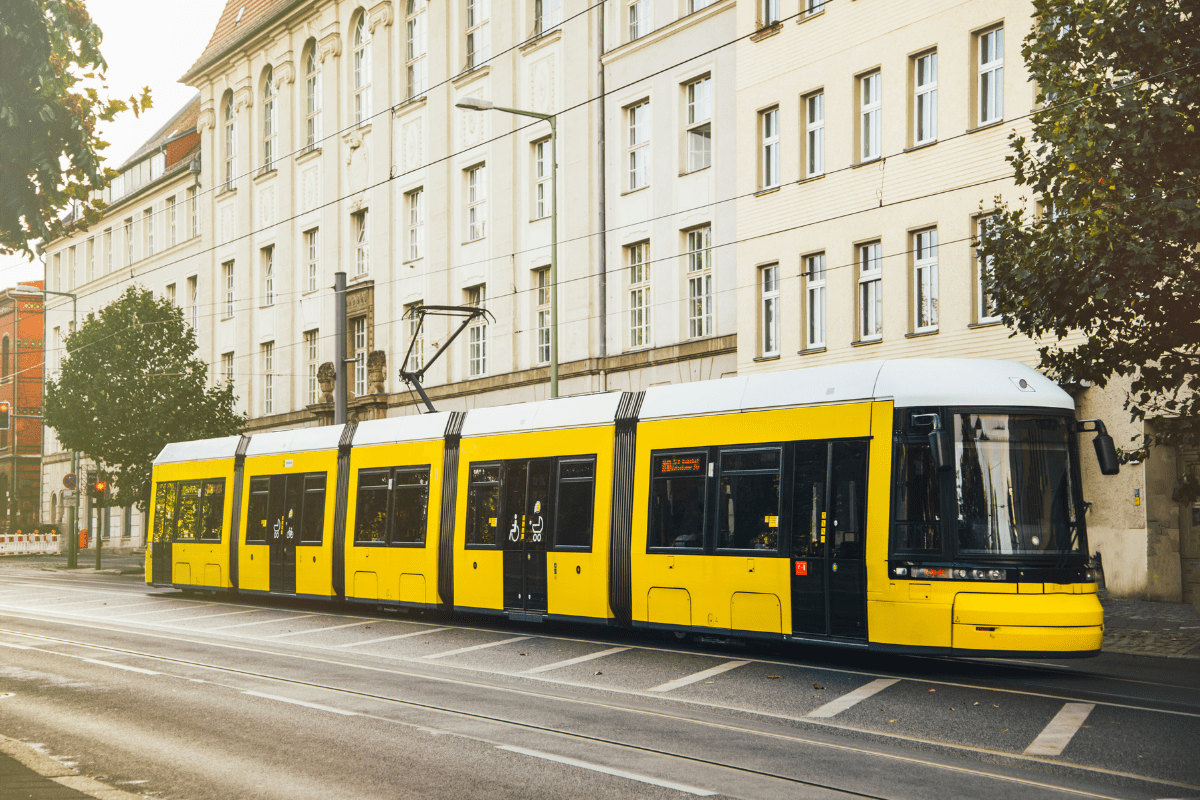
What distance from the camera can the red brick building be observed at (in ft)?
229

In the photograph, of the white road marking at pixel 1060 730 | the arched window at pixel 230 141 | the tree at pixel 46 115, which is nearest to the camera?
the tree at pixel 46 115

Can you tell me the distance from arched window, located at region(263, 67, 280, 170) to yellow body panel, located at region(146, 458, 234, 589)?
77.4 ft

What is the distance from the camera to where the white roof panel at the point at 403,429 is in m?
19.0

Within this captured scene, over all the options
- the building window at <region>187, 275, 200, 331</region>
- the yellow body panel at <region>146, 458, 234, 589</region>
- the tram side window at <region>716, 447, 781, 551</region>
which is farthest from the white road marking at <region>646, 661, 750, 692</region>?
the building window at <region>187, 275, 200, 331</region>

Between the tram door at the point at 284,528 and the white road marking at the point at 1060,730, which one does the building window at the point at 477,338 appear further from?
the white road marking at the point at 1060,730

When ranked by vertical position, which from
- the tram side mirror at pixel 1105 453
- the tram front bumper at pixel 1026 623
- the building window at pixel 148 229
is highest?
the building window at pixel 148 229

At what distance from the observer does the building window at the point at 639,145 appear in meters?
30.8

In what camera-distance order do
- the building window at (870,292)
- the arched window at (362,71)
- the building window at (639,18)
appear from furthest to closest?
the arched window at (362,71), the building window at (639,18), the building window at (870,292)

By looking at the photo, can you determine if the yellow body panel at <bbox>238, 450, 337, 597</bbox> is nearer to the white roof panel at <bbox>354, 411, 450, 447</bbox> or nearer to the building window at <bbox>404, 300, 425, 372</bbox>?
the white roof panel at <bbox>354, 411, 450, 447</bbox>

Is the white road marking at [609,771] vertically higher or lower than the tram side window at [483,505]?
lower

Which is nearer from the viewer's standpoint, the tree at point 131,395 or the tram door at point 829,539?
the tram door at point 829,539

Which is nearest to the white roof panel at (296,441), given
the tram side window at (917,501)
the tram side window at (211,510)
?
the tram side window at (211,510)

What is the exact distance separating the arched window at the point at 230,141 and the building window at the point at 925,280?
109 ft

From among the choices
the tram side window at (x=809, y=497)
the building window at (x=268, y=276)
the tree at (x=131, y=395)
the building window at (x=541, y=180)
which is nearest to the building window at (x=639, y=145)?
the building window at (x=541, y=180)
